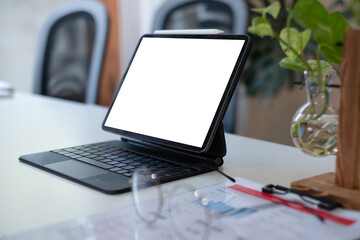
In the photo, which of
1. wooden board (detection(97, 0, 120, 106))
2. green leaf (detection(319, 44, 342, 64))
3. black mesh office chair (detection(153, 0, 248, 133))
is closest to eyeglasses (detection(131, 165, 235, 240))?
green leaf (detection(319, 44, 342, 64))

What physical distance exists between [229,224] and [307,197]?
13cm

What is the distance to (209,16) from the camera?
1.51 meters

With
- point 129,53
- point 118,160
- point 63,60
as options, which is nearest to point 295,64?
point 118,160

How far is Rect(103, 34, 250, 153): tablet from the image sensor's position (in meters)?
0.77

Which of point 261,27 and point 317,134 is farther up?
point 261,27

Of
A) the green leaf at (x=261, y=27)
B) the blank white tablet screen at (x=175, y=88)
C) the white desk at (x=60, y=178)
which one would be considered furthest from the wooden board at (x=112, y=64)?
the green leaf at (x=261, y=27)

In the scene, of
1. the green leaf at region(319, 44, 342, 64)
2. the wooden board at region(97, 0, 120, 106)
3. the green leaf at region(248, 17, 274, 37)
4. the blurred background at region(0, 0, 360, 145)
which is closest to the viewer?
the green leaf at region(319, 44, 342, 64)

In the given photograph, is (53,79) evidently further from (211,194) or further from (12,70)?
(211,194)

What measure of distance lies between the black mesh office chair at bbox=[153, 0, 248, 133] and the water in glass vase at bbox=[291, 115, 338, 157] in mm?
601

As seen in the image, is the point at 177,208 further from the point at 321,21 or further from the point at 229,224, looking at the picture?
the point at 321,21

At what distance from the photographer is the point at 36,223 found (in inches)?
22.5

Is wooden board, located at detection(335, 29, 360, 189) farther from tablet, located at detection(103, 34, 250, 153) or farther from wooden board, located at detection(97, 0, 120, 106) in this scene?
wooden board, located at detection(97, 0, 120, 106)

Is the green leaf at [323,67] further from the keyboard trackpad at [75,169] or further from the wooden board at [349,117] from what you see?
the keyboard trackpad at [75,169]

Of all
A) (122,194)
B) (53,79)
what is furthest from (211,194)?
(53,79)
